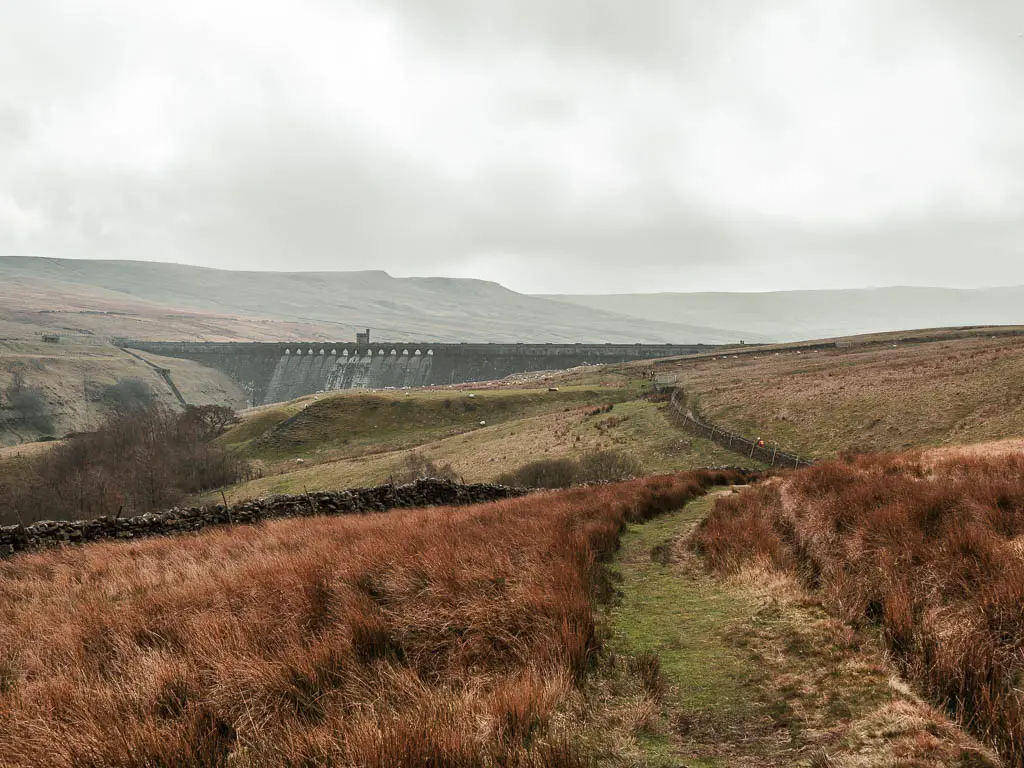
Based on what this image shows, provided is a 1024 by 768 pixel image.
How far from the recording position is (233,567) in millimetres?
10086

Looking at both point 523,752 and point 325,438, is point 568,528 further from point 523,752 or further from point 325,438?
point 325,438

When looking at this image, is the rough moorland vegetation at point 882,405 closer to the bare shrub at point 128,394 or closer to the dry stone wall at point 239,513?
the dry stone wall at point 239,513

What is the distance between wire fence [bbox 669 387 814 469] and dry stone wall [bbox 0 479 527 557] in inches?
515

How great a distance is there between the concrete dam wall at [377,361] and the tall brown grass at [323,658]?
119126mm

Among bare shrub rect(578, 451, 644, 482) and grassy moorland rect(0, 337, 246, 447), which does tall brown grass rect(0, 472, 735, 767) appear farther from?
grassy moorland rect(0, 337, 246, 447)

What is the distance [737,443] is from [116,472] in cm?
4721

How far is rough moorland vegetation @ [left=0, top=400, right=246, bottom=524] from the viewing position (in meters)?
41.0

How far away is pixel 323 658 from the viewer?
17.4 feet

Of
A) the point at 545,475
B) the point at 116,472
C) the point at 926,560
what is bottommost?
the point at 116,472

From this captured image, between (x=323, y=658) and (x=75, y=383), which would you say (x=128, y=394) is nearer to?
(x=75, y=383)

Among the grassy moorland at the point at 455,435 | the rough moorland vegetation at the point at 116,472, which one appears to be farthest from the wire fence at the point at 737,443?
the rough moorland vegetation at the point at 116,472

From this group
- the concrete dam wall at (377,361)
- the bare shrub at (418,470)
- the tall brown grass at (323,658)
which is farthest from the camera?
the concrete dam wall at (377,361)

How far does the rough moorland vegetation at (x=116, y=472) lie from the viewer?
135 ft

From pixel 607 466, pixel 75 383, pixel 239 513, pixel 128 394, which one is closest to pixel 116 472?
pixel 239 513
